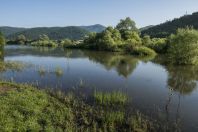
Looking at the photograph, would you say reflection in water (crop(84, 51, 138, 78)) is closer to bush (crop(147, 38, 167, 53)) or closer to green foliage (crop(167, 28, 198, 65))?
green foliage (crop(167, 28, 198, 65))

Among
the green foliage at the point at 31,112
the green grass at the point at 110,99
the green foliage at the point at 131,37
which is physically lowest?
the green grass at the point at 110,99

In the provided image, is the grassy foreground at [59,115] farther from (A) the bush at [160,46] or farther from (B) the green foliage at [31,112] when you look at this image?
(A) the bush at [160,46]

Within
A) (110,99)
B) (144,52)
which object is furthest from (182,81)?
(144,52)

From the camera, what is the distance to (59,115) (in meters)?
23.4

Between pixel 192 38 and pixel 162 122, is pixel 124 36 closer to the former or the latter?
pixel 192 38

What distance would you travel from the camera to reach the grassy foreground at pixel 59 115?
68.6ft

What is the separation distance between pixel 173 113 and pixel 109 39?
327ft

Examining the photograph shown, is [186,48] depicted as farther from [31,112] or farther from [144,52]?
[31,112]

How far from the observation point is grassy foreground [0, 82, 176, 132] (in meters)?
20.9

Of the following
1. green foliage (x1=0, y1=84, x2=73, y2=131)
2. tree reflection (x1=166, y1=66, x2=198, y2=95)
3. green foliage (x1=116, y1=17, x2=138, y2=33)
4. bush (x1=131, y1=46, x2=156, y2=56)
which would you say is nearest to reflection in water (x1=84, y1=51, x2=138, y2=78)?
tree reflection (x1=166, y1=66, x2=198, y2=95)

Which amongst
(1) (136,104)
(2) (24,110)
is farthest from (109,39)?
(2) (24,110)

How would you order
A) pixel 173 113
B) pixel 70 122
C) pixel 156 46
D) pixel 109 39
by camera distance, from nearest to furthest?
pixel 70 122 → pixel 173 113 → pixel 156 46 → pixel 109 39

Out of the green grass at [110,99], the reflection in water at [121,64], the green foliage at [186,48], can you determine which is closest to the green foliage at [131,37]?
the reflection in water at [121,64]

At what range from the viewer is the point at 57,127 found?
21.2 metres
